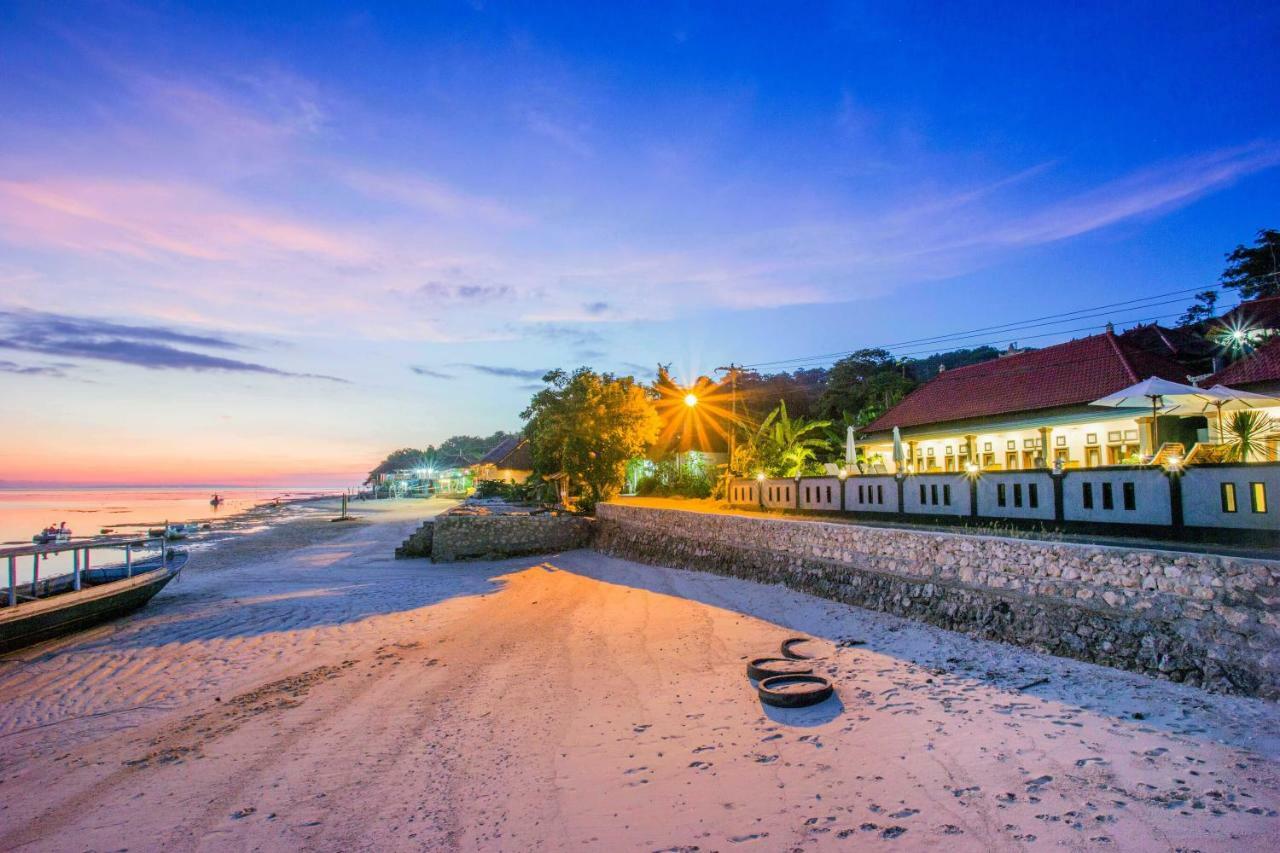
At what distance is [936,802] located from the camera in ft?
16.0

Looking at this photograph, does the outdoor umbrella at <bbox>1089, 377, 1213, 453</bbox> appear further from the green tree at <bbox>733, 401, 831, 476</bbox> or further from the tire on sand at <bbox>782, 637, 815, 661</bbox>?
the green tree at <bbox>733, 401, 831, 476</bbox>

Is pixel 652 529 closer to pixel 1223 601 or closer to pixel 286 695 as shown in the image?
pixel 286 695

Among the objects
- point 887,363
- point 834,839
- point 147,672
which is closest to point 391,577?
point 147,672

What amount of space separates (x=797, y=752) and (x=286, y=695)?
676 centimetres

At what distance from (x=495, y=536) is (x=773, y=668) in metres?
16.8

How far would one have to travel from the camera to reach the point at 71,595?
1206cm

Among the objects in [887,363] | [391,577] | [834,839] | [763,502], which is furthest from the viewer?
[887,363]

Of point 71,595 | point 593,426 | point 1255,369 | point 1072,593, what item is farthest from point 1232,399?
point 71,595

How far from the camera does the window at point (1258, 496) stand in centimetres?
853

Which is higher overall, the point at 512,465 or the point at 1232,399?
the point at 1232,399

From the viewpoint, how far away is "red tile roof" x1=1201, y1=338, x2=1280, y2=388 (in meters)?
16.6

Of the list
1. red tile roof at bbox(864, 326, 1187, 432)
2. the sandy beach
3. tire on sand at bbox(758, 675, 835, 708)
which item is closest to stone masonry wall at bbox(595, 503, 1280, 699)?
the sandy beach

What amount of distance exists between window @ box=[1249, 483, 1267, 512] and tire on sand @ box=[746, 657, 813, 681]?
6.80 m

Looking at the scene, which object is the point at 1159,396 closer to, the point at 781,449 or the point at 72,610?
the point at 781,449
